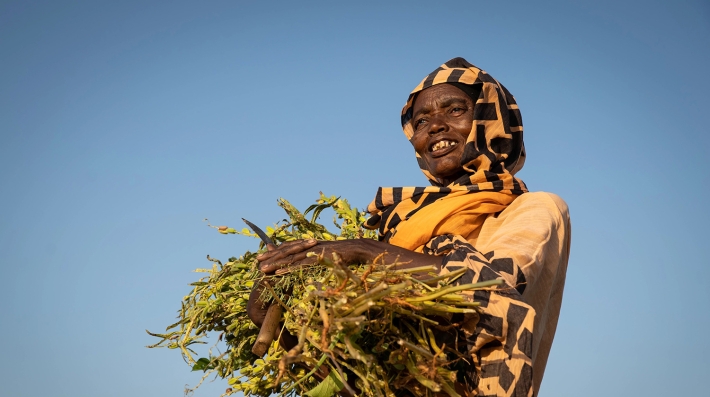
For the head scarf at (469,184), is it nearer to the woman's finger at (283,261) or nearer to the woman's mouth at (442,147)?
the woman's mouth at (442,147)

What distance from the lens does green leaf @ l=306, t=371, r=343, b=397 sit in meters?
2.46

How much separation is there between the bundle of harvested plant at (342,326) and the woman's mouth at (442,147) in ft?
4.24

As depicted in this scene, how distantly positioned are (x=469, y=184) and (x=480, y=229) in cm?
37

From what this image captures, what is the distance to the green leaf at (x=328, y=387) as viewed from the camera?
246 cm

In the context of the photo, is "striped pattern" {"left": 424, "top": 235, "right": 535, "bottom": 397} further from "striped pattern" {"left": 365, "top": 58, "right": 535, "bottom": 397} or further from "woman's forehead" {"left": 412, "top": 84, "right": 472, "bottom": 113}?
"woman's forehead" {"left": 412, "top": 84, "right": 472, "bottom": 113}

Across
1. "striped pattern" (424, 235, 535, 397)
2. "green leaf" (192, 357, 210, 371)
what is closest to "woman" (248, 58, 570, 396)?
"striped pattern" (424, 235, 535, 397)

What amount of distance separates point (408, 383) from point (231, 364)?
1159mm

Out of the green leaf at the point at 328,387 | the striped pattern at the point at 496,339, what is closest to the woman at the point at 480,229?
the striped pattern at the point at 496,339

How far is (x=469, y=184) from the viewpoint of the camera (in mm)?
3674

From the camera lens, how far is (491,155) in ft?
12.3

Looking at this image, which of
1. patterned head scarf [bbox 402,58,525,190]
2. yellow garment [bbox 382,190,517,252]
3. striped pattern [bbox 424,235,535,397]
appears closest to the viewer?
striped pattern [bbox 424,235,535,397]

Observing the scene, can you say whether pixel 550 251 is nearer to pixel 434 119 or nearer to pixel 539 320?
pixel 539 320

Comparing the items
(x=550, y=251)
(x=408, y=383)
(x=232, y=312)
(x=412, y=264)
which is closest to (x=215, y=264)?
(x=232, y=312)

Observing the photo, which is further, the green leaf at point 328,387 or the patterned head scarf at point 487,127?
the patterned head scarf at point 487,127
